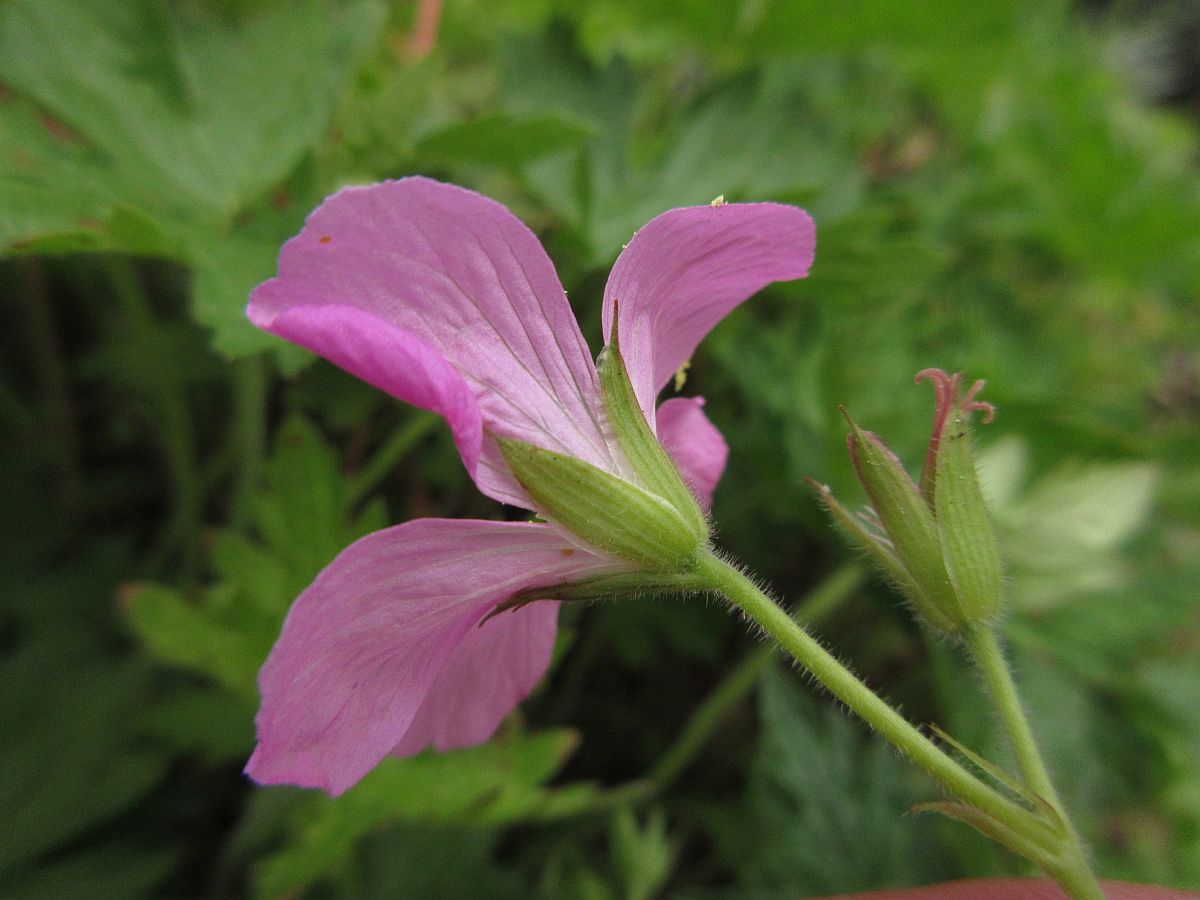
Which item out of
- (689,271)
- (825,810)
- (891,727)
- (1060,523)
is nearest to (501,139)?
(689,271)

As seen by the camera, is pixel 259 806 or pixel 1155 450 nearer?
pixel 259 806

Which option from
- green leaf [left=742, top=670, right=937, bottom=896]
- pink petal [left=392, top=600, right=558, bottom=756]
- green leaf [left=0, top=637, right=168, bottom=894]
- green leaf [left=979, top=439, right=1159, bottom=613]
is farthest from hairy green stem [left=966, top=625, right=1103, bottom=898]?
green leaf [left=0, top=637, right=168, bottom=894]

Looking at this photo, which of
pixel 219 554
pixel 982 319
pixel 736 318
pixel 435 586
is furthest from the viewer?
pixel 982 319

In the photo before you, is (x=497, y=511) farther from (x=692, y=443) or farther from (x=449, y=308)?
(x=449, y=308)

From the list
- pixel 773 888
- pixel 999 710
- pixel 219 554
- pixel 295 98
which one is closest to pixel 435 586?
pixel 999 710

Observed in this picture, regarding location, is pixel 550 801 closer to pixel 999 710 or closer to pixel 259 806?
pixel 259 806

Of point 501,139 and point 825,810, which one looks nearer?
point 501,139

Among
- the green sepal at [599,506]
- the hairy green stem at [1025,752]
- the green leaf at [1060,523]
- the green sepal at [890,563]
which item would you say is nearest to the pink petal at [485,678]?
the green sepal at [599,506]

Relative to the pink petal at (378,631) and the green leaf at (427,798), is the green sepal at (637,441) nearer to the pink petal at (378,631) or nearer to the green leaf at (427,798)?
the pink petal at (378,631)
